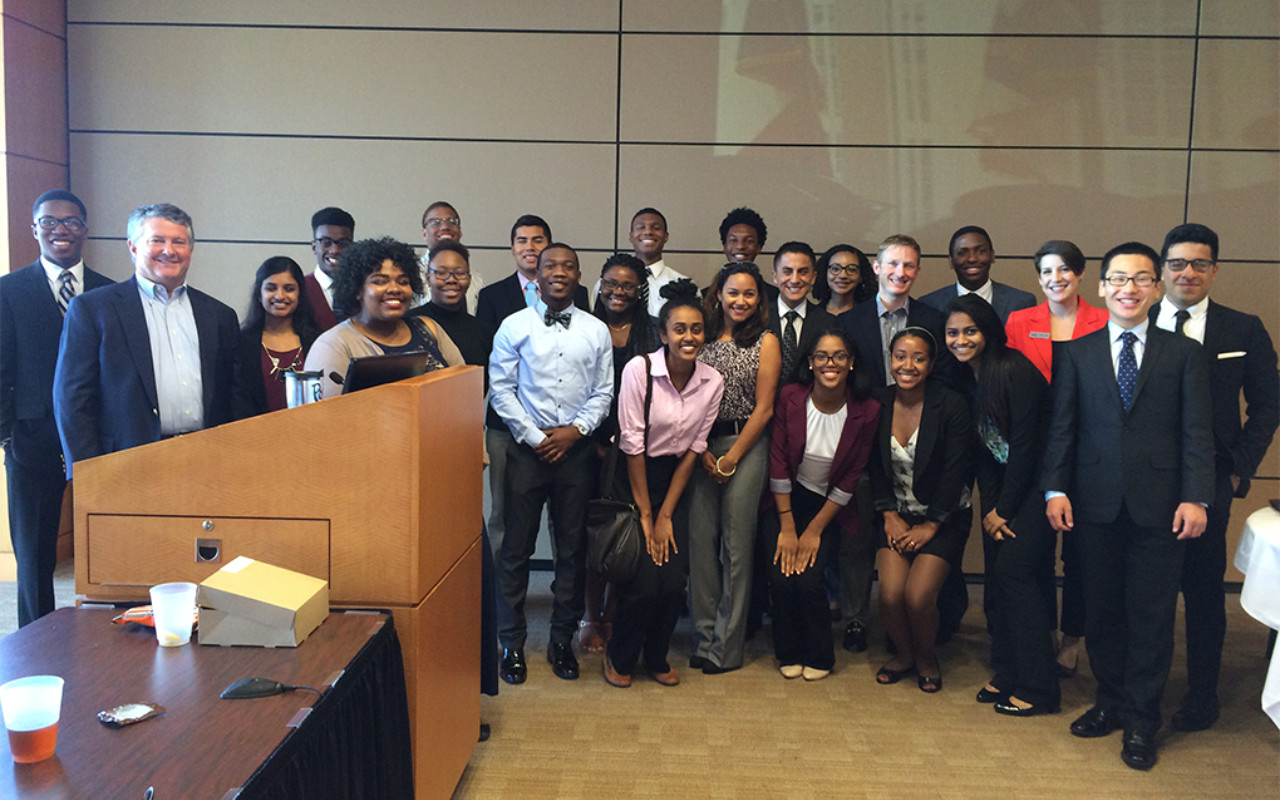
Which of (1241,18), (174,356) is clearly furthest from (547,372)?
(1241,18)

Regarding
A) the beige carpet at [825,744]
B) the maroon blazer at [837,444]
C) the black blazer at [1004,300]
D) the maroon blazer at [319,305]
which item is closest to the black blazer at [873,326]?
the black blazer at [1004,300]

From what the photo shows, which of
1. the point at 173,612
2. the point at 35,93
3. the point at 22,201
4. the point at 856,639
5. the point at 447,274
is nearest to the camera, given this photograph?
the point at 173,612

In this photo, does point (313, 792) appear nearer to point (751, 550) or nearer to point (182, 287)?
point (182, 287)

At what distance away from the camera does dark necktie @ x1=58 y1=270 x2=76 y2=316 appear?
11.6ft

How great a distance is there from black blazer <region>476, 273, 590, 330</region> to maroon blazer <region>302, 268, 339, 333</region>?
65 cm

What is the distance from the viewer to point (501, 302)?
414cm

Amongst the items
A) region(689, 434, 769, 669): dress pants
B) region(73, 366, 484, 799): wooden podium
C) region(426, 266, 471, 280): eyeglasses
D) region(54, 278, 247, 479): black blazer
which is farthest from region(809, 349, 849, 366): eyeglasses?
region(54, 278, 247, 479): black blazer

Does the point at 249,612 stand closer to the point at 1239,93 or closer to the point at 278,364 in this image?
the point at 278,364

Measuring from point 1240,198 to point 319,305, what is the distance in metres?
4.94

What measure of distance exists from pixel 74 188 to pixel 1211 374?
574cm

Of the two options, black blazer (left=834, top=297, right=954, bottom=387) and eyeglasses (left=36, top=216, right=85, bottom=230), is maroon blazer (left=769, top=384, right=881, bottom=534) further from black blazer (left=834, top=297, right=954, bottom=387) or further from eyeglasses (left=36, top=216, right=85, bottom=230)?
eyeglasses (left=36, top=216, right=85, bottom=230)

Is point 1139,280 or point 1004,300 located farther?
point 1004,300

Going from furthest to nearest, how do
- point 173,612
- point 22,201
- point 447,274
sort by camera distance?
point 22,201
point 447,274
point 173,612

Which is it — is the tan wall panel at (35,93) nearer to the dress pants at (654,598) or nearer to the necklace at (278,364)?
the necklace at (278,364)
